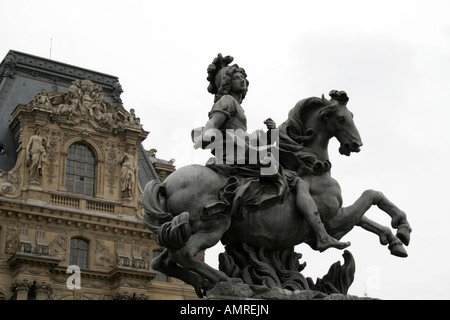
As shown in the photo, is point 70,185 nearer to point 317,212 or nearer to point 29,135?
point 29,135

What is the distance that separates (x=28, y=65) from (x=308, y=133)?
37.2 m

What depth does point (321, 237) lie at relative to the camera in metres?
6.50

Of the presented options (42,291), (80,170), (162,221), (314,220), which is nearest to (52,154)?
(80,170)

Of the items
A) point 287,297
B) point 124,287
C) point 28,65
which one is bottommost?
point 287,297

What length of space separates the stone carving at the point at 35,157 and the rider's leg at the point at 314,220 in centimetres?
3242

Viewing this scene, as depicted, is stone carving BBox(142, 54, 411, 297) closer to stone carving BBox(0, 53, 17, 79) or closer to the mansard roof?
the mansard roof

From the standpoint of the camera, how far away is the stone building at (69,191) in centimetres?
3578

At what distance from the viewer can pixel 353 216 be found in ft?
22.7

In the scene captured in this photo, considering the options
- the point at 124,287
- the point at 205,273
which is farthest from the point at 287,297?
the point at 124,287

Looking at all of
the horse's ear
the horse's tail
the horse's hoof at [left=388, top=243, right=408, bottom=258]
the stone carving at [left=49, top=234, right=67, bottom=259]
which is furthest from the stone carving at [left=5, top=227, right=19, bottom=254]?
the horse's hoof at [left=388, top=243, right=408, bottom=258]

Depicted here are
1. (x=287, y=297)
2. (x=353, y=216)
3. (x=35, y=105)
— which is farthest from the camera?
(x=35, y=105)

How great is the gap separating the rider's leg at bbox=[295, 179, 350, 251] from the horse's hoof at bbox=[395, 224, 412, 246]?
0.56m

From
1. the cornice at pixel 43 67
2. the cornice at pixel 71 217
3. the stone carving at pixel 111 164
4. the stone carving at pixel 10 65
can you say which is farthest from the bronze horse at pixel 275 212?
the stone carving at pixel 10 65

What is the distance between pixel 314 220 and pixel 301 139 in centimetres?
91
